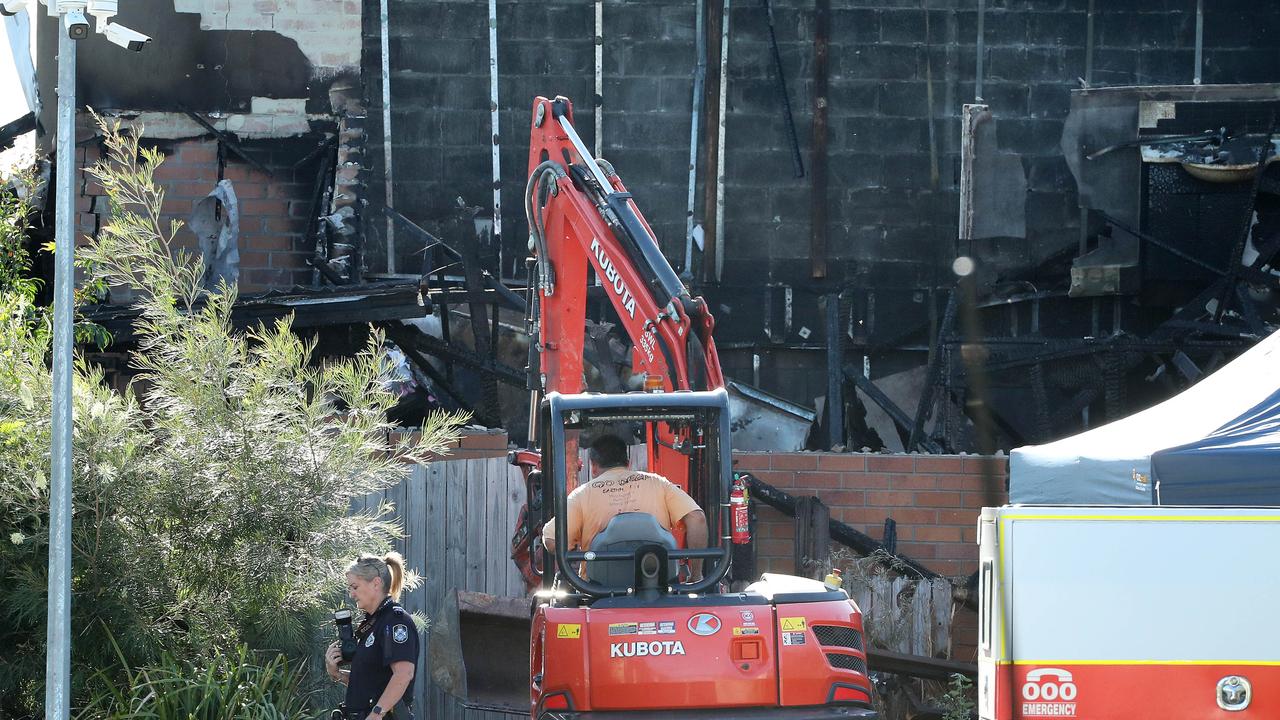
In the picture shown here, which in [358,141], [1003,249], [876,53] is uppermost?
[876,53]

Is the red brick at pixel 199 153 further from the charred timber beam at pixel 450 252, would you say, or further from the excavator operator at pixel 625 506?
the excavator operator at pixel 625 506

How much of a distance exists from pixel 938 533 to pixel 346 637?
5.35 m

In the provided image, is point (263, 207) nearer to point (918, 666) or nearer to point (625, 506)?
point (918, 666)

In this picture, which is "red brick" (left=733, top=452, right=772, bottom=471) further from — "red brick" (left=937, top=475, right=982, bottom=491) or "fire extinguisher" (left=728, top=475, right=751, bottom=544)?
"fire extinguisher" (left=728, top=475, right=751, bottom=544)

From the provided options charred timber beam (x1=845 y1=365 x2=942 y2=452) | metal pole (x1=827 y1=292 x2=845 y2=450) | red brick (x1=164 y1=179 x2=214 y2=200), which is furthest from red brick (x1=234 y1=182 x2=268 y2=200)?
charred timber beam (x1=845 y1=365 x2=942 y2=452)

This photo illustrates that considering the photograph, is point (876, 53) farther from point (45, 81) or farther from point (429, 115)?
point (45, 81)

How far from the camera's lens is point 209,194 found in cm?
1492

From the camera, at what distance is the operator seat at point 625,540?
22.6ft

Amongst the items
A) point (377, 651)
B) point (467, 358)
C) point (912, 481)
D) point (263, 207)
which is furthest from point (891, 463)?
point (263, 207)

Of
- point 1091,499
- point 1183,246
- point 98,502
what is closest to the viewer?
point 98,502

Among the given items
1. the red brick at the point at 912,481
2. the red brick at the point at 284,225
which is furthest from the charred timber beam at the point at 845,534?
the red brick at the point at 284,225

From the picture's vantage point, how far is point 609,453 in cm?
726

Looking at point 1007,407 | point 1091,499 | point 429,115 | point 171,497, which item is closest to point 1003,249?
point 1007,407

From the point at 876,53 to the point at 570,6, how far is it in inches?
125
